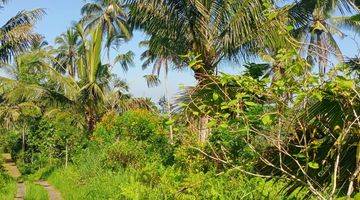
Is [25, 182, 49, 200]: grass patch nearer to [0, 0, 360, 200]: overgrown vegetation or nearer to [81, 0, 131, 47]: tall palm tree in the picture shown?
[0, 0, 360, 200]: overgrown vegetation

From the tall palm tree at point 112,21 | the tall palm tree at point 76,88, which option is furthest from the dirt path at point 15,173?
the tall palm tree at point 112,21

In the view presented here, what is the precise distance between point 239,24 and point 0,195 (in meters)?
7.02

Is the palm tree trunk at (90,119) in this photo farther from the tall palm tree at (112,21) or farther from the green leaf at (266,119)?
the green leaf at (266,119)

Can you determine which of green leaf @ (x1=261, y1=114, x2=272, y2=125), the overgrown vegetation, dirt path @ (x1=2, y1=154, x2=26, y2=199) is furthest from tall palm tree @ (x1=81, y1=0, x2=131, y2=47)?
green leaf @ (x1=261, y1=114, x2=272, y2=125)

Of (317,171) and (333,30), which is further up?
(333,30)

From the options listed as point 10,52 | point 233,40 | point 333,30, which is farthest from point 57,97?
point 333,30

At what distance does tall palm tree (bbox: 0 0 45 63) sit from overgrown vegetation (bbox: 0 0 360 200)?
0.03 metres

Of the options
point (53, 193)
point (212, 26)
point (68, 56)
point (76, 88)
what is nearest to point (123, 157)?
point (53, 193)

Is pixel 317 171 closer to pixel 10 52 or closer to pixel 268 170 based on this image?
pixel 268 170

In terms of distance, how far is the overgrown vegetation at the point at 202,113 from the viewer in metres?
3.05

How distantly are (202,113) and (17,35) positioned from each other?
10.6 m

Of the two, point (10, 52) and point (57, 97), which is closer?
point (10, 52)

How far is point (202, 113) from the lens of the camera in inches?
139

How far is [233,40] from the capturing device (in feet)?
37.4
